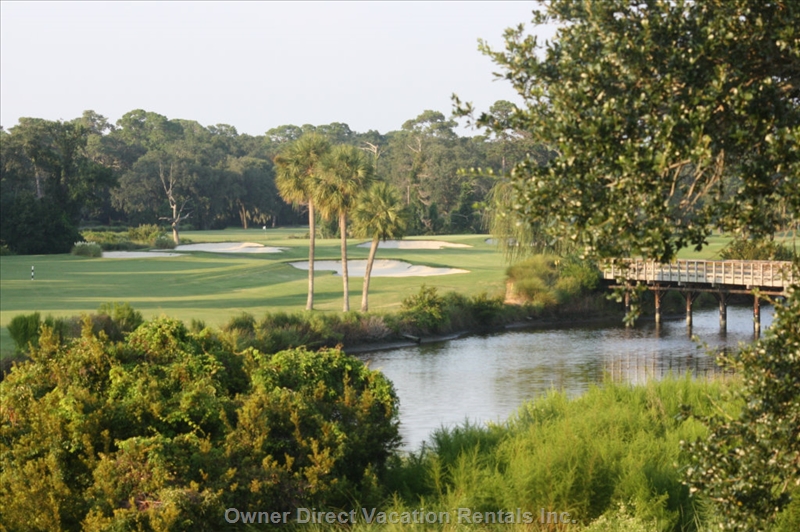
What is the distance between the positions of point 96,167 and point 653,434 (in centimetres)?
6770

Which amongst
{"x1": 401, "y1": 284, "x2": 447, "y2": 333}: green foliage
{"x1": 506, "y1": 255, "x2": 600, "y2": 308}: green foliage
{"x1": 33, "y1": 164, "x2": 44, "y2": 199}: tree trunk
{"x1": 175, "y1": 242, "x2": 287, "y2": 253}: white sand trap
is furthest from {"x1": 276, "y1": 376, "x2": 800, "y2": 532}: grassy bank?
{"x1": 33, "y1": 164, "x2": 44, "y2": 199}: tree trunk

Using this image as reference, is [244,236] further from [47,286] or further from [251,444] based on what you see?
[251,444]

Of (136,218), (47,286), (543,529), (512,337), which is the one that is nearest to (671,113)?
(543,529)

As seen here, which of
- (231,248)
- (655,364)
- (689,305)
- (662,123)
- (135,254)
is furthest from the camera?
(231,248)

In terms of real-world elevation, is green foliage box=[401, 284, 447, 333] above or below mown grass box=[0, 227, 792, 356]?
below

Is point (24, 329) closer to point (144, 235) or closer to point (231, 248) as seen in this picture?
point (231, 248)

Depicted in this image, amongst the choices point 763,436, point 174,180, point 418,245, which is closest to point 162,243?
point 418,245

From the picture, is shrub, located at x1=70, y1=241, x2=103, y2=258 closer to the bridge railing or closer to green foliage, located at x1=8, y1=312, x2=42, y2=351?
the bridge railing

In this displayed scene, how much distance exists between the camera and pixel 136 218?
10144 centimetres

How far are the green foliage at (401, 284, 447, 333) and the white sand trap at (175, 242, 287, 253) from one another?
104 ft

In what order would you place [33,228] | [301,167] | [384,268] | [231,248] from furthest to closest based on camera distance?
[231,248], [33,228], [384,268], [301,167]

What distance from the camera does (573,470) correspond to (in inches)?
408

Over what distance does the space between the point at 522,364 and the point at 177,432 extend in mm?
20843

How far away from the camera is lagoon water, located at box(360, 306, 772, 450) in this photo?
24.0 metres
